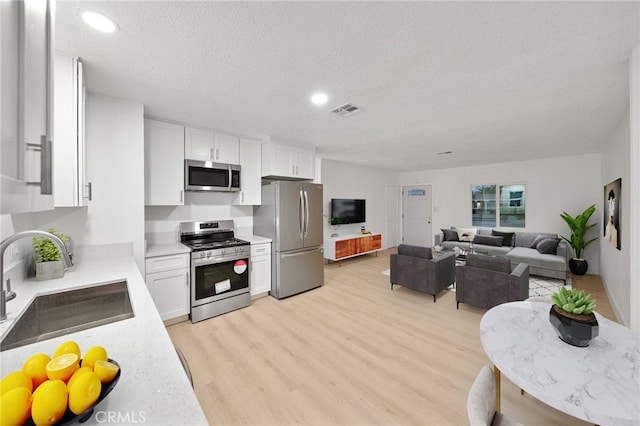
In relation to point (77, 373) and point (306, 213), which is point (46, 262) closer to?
point (77, 373)

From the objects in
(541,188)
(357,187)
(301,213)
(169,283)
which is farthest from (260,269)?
(541,188)

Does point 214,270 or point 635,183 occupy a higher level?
point 635,183

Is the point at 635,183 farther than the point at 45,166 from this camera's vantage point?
Yes

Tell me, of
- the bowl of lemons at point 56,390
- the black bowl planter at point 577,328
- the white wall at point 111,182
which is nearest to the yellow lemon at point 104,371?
the bowl of lemons at point 56,390

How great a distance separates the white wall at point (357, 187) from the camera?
5957mm

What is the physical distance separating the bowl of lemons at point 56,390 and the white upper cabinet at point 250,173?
3120 mm

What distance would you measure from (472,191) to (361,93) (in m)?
5.76

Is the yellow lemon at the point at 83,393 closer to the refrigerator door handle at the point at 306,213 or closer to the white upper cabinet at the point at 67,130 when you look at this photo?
the white upper cabinet at the point at 67,130

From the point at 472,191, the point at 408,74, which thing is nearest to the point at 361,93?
the point at 408,74

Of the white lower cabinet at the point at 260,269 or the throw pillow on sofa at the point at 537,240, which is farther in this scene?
the throw pillow on sofa at the point at 537,240

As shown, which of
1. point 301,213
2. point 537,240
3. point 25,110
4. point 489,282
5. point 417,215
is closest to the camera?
point 25,110

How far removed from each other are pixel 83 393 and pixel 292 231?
10.5 feet

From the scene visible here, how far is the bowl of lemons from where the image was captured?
0.55m

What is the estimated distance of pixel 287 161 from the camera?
3953mm
